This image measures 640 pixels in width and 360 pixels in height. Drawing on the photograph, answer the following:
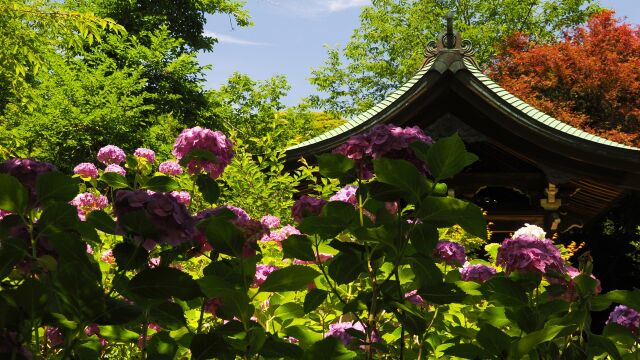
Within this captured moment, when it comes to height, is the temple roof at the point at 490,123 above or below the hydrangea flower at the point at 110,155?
above

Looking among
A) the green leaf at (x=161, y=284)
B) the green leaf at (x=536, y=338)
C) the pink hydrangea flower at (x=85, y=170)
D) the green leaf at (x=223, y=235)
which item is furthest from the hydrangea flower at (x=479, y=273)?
the pink hydrangea flower at (x=85, y=170)

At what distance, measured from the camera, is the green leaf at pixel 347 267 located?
154 centimetres

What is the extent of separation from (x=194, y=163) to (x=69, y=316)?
0.93 metres

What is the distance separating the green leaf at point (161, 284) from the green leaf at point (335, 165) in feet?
1.56

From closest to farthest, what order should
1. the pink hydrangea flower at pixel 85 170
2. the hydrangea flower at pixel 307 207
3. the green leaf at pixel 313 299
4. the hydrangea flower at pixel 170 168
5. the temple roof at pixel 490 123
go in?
the green leaf at pixel 313 299 < the hydrangea flower at pixel 307 207 < the pink hydrangea flower at pixel 85 170 < the hydrangea flower at pixel 170 168 < the temple roof at pixel 490 123

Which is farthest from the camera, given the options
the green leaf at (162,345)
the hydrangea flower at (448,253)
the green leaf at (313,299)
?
the hydrangea flower at (448,253)

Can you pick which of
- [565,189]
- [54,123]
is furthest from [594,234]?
[54,123]

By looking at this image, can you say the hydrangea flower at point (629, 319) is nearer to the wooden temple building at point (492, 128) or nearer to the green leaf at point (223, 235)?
the green leaf at point (223, 235)

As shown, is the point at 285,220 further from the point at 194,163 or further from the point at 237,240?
the point at 237,240

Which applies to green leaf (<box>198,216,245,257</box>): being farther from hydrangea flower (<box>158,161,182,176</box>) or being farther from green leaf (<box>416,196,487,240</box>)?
hydrangea flower (<box>158,161,182,176</box>)

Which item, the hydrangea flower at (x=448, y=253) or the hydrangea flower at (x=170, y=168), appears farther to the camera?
the hydrangea flower at (x=170, y=168)

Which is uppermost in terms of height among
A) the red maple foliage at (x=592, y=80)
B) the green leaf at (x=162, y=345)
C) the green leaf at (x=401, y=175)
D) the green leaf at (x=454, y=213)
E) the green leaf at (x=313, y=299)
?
the red maple foliage at (x=592, y=80)

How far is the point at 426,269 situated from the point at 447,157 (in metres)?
0.24

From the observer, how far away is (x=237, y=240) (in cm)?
146
